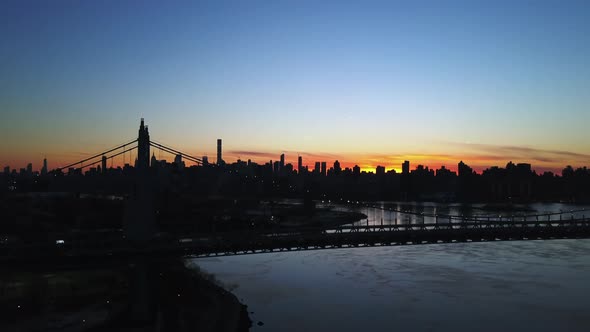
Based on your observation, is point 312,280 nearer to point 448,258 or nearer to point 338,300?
point 338,300

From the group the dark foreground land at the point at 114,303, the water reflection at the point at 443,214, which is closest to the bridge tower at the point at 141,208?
the dark foreground land at the point at 114,303

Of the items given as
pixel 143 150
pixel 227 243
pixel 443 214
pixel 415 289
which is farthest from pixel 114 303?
pixel 443 214

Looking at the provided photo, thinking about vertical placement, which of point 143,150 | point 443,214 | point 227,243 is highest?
point 143,150

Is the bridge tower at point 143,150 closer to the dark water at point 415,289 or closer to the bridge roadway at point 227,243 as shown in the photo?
the bridge roadway at point 227,243

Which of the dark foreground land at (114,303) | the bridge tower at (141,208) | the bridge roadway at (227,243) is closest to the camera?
the dark foreground land at (114,303)

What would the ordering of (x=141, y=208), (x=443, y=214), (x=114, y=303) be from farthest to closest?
(x=443, y=214) < (x=114, y=303) < (x=141, y=208)

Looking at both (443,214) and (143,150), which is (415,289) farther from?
(443,214)
